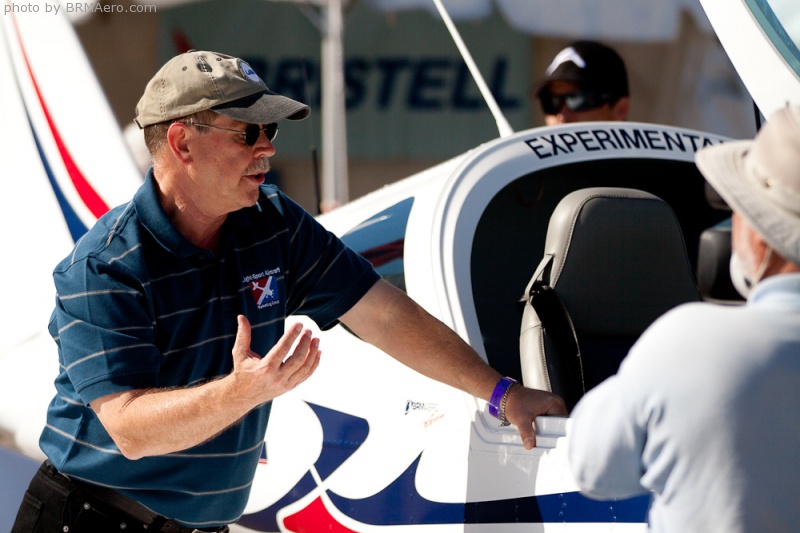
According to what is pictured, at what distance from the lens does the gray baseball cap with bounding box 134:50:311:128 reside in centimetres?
191

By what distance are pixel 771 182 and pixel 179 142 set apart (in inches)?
44.4

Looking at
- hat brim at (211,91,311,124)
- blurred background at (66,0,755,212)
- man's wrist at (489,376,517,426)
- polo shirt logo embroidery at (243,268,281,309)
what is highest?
hat brim at (211,91,311,124)

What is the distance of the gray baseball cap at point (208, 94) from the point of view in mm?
1906

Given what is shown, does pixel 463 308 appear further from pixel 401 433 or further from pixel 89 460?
pixel 89 460

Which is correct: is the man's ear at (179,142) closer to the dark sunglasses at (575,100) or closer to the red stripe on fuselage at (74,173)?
the red stripe on fuselage at (74,173)

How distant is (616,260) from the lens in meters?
2.74

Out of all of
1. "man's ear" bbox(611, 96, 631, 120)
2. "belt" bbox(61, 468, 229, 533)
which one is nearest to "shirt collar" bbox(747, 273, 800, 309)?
"belt" bbox(61, 468, 229, 533)

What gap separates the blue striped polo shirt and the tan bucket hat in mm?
1011

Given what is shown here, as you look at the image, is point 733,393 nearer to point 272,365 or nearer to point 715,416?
point 715,416

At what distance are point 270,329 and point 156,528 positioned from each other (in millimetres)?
432

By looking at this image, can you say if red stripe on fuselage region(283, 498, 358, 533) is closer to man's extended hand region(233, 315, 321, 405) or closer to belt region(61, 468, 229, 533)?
belt region(61, 468, 229, 533)

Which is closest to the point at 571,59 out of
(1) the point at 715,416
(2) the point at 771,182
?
(2) the point at 771,182

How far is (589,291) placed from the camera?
2717 millimetres

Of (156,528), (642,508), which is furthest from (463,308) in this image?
(156,528)
